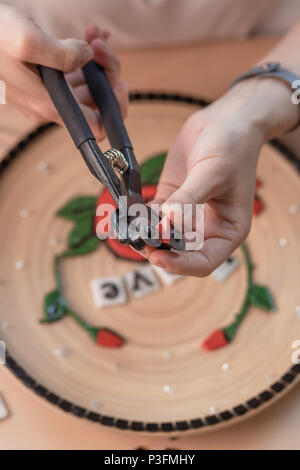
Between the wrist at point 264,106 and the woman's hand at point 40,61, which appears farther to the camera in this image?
the wrist at point 264,106

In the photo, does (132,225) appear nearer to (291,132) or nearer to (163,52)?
(291,132)

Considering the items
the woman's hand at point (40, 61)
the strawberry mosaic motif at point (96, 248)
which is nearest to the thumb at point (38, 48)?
the woman's hand at point (40, 61)

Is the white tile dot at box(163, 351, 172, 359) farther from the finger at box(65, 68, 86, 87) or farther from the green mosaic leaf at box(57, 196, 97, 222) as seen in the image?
the finger at box(65, 68, 86, 87)

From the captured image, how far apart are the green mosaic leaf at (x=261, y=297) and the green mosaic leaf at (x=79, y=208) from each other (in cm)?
25

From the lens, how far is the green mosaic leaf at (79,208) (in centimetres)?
76

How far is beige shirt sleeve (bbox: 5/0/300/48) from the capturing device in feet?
2.74

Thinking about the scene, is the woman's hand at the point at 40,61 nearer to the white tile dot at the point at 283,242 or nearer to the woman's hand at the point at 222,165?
the woman's hand at the point at 222,165

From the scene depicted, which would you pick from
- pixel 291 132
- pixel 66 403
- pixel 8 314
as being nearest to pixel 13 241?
pixel 8 314

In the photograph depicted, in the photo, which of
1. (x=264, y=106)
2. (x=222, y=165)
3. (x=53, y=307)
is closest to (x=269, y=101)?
(x=264, y=106)

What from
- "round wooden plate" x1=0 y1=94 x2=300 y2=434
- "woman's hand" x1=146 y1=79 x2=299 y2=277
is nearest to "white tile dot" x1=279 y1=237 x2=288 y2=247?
"round wooden plate" x1=0 y1=94 x2=300 y2=434

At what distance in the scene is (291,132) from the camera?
0.79m

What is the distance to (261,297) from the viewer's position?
0.68 metres

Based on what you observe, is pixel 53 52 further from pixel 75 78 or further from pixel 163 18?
pixel 163 18
